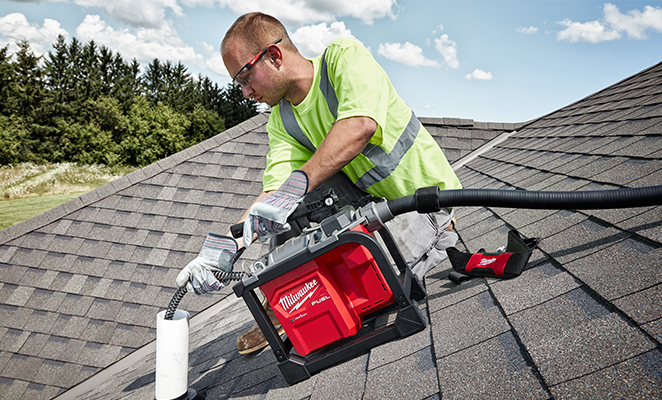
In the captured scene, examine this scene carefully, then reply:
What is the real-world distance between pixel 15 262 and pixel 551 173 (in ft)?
17.8

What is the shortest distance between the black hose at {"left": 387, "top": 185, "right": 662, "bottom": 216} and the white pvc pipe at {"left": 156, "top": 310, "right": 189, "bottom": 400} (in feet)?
3.34

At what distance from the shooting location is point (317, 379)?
1.49 meters

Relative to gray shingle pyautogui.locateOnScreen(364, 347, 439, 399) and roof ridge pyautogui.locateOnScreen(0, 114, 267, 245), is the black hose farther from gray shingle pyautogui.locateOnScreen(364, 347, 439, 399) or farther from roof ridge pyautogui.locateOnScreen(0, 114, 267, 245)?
roof ridge pyautogui.locateOnScreen(0, 114, 267, 245)

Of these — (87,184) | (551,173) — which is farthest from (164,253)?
(87,184)

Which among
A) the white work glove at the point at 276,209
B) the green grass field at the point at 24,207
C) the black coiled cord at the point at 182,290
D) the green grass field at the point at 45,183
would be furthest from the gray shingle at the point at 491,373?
the green grass field at the point at 45,183

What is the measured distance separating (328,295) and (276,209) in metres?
0.38

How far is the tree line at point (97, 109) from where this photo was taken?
27.2 meters

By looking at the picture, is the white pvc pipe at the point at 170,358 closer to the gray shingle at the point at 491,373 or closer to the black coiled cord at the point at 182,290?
the black coiled cord at the point at 182,290

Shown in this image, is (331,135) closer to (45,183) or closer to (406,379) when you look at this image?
(406,379)

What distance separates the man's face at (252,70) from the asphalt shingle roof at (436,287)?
→ 1280mm

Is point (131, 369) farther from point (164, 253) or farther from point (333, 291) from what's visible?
point (333, 291)

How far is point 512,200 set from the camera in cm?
147

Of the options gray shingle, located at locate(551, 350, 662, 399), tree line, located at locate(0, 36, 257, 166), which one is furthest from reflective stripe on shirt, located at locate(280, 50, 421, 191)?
tree line, located at locate(0, 36, 257, 166)

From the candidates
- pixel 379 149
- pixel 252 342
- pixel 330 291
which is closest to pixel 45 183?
pixel 252 342
